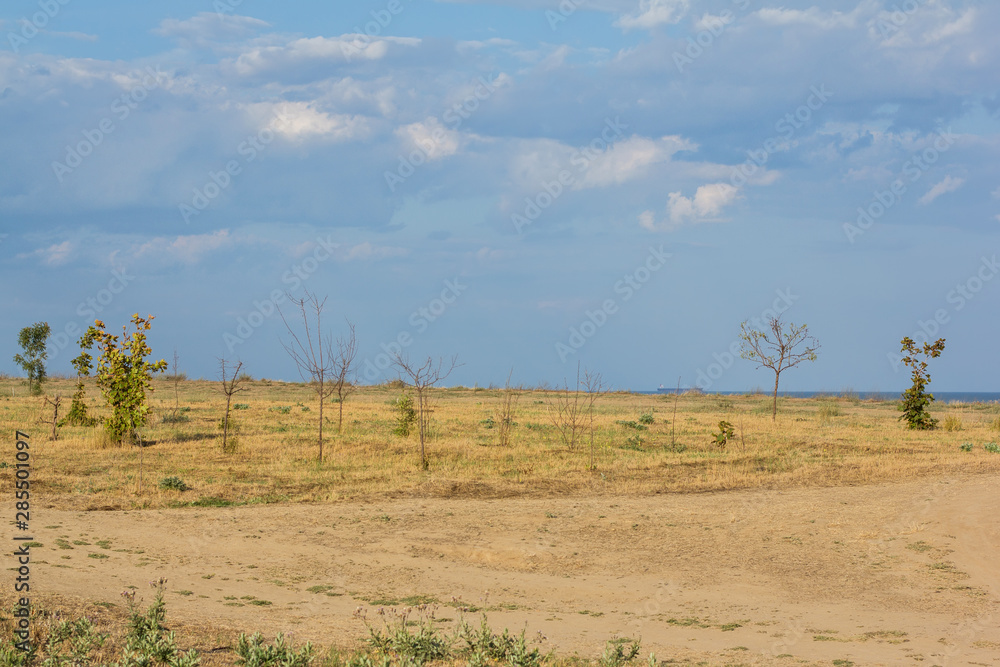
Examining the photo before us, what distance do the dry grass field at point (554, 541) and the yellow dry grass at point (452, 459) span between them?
11 cm

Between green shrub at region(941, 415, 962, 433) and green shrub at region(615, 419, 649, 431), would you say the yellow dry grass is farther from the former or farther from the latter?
green shrub at region(941, 415, 962, 433)

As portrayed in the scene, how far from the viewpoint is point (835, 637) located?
8.86m

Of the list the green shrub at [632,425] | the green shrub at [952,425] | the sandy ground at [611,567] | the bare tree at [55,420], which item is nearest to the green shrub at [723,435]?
the green shrub at [632,425]

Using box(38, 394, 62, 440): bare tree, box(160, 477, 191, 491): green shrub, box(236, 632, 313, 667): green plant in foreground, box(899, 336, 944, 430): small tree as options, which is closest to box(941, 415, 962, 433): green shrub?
box(899, 336, 944, 430): small tree

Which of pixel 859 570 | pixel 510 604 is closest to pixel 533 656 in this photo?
pixel 510 604

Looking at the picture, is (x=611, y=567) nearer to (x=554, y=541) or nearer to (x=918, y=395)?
(x=554, y=541)

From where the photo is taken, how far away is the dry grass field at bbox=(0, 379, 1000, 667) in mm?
9031

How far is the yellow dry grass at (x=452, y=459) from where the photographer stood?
17.3 meters

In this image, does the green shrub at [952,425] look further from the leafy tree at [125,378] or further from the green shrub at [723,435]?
the leafy tree at [125,378]

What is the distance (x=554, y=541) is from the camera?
13.3 metres

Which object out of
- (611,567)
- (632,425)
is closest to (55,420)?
(611,567)

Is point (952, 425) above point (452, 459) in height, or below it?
above

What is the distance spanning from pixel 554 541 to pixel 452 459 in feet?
28.1

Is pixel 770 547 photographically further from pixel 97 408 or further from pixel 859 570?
pixel 97 408
